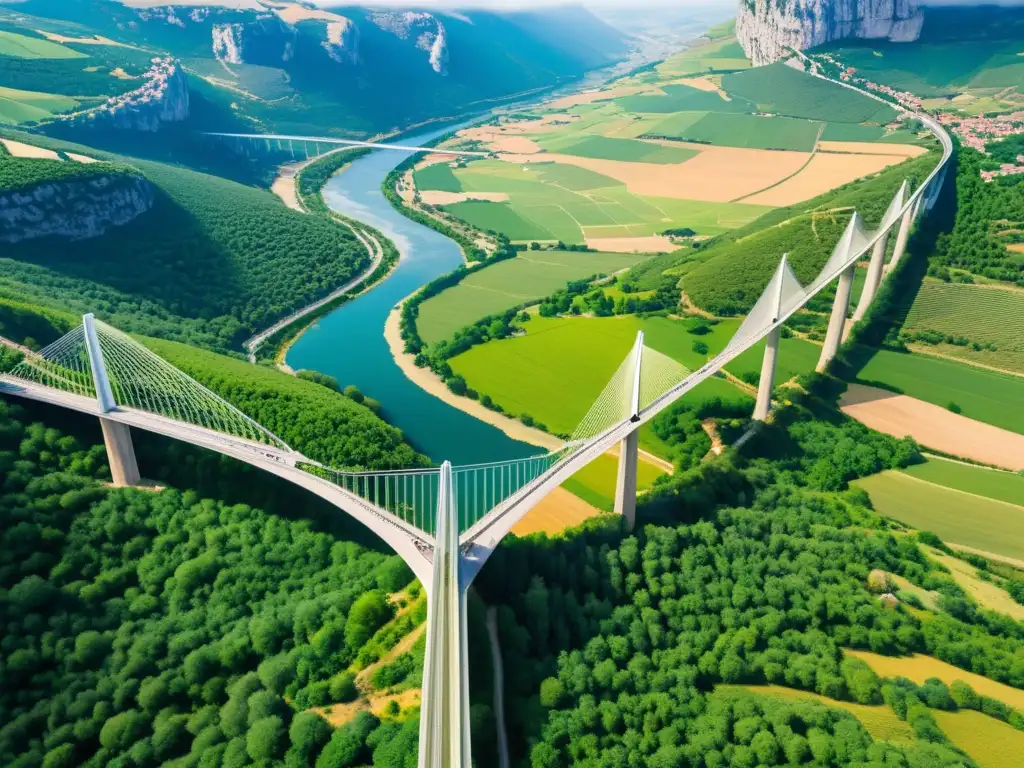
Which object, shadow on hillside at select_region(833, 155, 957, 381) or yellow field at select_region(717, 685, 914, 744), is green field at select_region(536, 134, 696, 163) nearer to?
shadow on hillside at select_region(833, 155, 957, 381)


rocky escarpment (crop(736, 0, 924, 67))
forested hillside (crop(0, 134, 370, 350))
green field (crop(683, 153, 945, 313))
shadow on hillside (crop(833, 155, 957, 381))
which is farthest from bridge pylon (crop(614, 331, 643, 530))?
rocky escarpment (crop(736, 0, 924, 67))

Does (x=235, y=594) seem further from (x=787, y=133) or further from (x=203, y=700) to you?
(x=787, y=133)

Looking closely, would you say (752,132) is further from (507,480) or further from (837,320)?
(507,480)

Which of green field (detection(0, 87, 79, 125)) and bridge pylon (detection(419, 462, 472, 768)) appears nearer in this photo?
bridge pylon (detection(419, 462, 472, 768))

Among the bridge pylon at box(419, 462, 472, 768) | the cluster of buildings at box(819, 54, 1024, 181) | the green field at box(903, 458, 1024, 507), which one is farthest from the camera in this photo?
the cluster of buildings at box(819, 54, 1024, 181)

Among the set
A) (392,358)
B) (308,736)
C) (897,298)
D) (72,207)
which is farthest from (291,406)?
(897,298)
